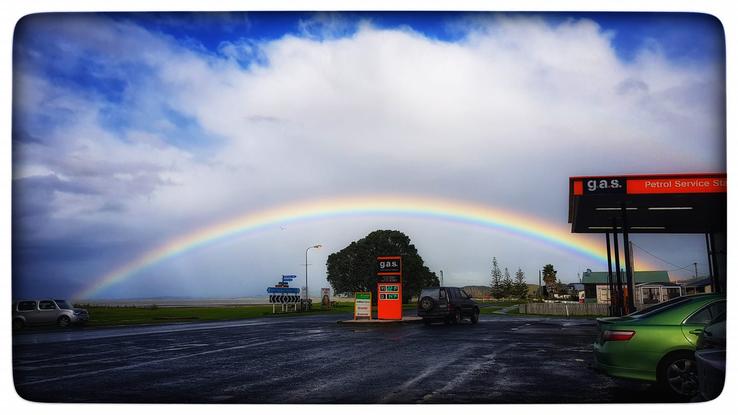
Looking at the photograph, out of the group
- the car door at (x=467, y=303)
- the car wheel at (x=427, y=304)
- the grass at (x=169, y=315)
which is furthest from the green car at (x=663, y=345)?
the grass at (x=169, y=315)

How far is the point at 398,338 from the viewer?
698 inches

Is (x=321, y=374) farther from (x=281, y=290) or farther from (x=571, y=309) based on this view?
(x=571, y=309)

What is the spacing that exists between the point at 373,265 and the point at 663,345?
5809cm

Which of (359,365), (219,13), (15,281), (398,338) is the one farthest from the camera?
(398,338)

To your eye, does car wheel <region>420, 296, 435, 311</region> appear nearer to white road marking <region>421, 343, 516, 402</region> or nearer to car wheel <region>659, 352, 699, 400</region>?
white road marking <region>421, 343, 516, 402</region>

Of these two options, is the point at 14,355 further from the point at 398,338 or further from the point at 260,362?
the point at 398,338

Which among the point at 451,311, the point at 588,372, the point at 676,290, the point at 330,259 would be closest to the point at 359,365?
the point at 588,372

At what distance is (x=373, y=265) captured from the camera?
65.1 m

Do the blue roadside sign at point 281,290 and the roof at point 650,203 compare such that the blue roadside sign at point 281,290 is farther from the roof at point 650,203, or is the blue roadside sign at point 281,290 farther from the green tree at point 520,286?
the green tree at point 520,286

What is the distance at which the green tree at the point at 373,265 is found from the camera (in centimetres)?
6519

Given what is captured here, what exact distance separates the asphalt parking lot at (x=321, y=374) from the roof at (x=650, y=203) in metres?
3.92

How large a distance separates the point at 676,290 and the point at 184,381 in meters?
55.0

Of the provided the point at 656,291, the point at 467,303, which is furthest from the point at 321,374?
the point at 656,291

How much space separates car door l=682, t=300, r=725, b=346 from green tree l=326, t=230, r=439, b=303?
56918 mm
